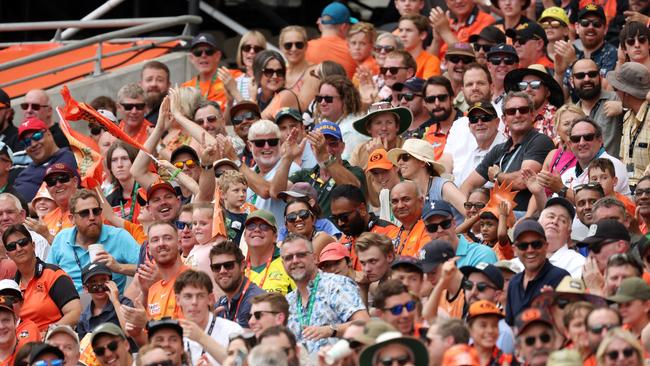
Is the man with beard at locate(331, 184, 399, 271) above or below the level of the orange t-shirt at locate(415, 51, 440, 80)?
above

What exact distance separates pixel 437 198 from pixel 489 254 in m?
1.72

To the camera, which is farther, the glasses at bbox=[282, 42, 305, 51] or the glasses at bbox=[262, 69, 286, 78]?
the glasses at bbox=[282, 42, 305, 51]

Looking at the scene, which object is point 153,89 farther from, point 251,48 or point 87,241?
point 87,241

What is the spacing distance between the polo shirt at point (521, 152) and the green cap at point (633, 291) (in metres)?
3.36

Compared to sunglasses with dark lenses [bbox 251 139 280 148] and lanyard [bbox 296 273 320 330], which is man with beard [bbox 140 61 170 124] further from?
lanyard [bbox 296 273 320 330]

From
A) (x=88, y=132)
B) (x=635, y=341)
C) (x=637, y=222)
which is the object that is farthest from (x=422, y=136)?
(x=635, y=341)

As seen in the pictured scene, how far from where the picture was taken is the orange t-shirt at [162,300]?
14380mm

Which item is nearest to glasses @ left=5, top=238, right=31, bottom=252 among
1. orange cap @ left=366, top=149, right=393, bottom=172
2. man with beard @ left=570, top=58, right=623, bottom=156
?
orange cap @ left=366, top=149, right=393, bottom=172

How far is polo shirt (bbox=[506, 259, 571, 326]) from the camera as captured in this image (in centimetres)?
1277

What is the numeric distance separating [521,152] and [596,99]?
1.16m

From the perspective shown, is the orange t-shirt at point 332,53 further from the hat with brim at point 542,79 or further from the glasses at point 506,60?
the hat with brim at point 542,79

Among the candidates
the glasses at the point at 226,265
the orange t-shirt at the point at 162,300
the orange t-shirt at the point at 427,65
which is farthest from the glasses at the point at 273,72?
the glasses at the point at 226,265

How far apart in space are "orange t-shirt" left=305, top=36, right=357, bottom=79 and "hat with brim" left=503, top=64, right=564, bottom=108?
3.25m

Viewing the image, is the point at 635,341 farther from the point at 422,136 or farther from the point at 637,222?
the point at 422,136
